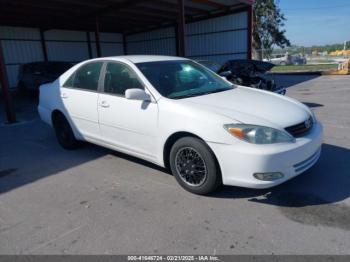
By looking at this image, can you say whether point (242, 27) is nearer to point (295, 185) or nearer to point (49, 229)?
point (295, 185)

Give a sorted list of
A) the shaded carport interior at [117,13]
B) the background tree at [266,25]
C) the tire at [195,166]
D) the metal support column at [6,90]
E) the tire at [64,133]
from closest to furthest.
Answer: the tire at [195,166]
the tire at [64,133]
the metal support column at [6,90]
the shaded carport interior at [117,13]
the background tree at [266,25]

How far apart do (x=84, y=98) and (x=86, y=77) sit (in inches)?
15.1

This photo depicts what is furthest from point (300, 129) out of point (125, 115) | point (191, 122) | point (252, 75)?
point (252, 75)

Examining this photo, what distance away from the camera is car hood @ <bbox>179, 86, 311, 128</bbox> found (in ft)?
10.3

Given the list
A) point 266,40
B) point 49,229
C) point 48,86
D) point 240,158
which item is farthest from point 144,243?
point 266,40

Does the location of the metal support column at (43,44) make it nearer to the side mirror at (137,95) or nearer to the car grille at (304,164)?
the side mirror at (137,95)

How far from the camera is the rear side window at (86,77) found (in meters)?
4.56

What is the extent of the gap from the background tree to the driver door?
33712 millimetres

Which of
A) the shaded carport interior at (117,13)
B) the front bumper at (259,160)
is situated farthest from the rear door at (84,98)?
the shaded carport interior at (117,13)

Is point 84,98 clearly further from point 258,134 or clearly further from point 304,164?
point 304,164

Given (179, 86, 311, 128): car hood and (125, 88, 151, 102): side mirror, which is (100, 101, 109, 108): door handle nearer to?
(125, 88, 151, 102): side mirror

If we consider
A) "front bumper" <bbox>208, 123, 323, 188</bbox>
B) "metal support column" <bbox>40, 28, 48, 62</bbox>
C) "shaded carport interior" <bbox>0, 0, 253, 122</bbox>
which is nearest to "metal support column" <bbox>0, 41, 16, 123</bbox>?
"shaded carport interior" <bbox>0, 0, 253, 122</bbox>

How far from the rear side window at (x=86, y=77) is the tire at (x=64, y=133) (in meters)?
0.68

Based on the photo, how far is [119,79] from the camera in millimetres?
4227
